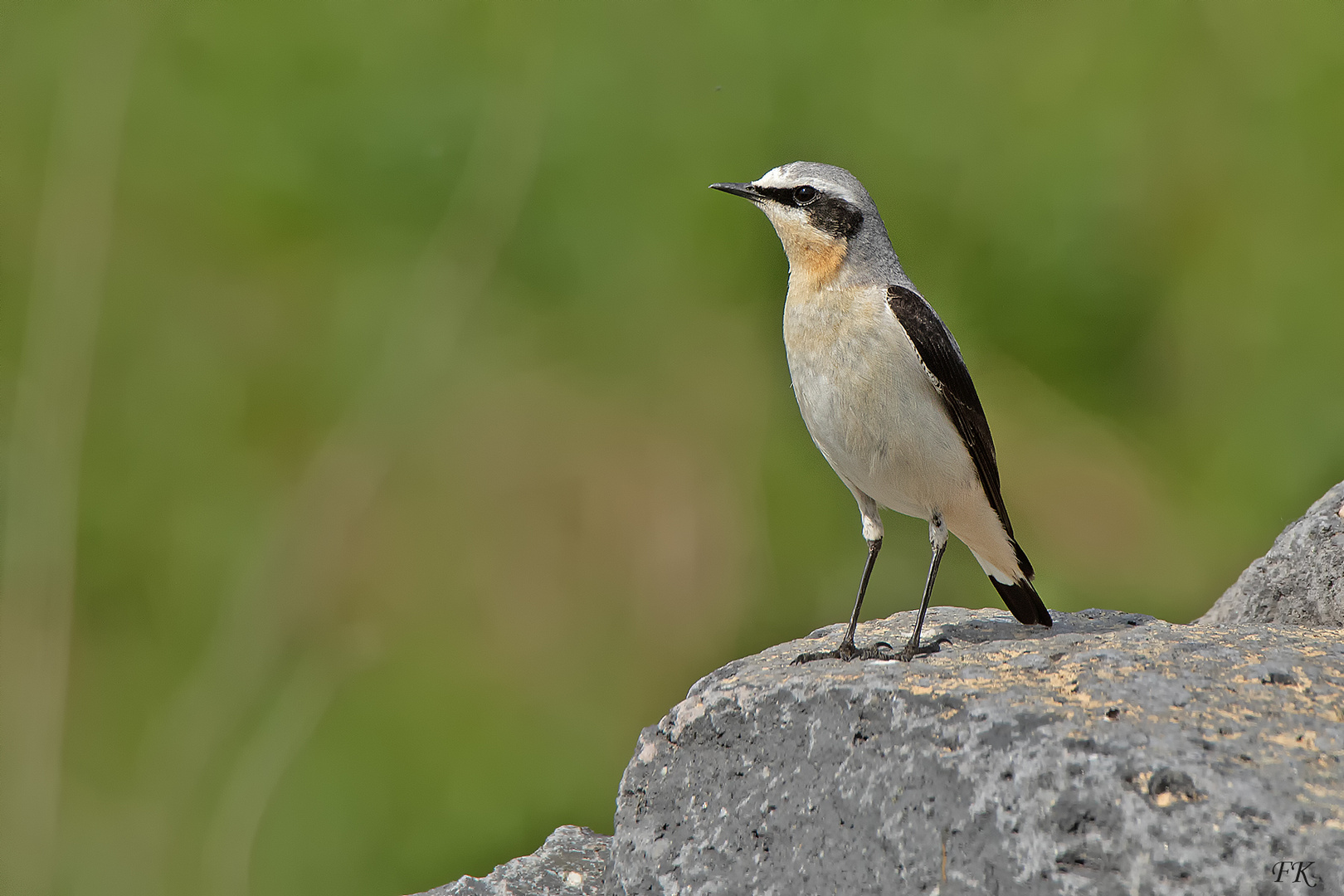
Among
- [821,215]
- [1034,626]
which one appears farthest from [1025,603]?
[821,215]

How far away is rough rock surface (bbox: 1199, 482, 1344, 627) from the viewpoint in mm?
4141

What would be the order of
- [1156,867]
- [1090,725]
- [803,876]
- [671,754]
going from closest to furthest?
[1156,867] → [1090,725] → [803,876] → [671,754]

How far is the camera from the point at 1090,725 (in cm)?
272

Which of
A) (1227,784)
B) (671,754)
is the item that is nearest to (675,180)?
(671,754)

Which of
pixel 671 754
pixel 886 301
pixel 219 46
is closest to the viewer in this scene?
pixel 671 754

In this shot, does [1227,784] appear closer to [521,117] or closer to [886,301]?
[886,301]

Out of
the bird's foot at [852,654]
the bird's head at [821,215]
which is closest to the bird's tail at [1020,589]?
the bird's foot at [852,654]

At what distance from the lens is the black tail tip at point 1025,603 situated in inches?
178

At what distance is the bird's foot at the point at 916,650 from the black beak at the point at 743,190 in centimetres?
185

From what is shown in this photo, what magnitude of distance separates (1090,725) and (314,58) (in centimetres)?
541

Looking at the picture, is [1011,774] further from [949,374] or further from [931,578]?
[949,374]

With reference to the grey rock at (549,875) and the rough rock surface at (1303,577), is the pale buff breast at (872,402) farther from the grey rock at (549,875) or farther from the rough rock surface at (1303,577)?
the grey rock at (549,875)

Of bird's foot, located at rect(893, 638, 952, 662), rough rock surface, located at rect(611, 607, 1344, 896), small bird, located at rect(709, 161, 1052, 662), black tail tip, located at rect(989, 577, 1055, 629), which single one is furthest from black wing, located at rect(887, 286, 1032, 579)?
rough rock surface, located at rect(611, 607, 1344, 896)

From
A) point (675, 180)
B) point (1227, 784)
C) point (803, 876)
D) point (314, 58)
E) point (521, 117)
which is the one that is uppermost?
point (314, 58)
